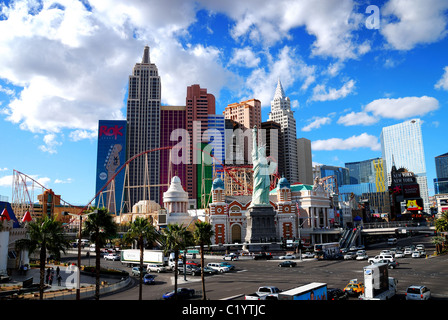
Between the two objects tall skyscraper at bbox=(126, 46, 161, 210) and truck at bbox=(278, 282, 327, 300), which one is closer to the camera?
truck at bbox=(278, 282, 327, 300)

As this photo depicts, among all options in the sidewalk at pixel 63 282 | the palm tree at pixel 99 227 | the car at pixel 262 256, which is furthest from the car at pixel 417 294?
the car at pixel 262 256

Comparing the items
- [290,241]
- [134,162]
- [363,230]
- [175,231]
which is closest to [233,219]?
[290,241]

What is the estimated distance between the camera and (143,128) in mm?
182750

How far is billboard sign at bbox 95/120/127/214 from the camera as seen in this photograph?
567 ft

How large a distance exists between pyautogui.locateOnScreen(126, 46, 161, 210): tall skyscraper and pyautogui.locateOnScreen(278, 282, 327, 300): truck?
158m

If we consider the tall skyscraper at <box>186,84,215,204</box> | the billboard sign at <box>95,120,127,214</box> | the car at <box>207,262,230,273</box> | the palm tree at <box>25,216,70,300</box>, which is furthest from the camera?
the tall skyscraper at <box>186,84,215,204</box>

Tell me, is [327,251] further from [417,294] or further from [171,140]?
[171,140]

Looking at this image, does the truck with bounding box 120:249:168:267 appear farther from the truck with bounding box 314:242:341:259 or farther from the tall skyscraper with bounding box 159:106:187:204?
the tall skyscraper with bounding box 159:106:187:204

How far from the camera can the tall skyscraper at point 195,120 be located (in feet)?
588

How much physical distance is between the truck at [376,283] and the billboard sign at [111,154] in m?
156

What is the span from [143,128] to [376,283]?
164804 millimetres

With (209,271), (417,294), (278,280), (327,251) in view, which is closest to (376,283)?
(417,294)

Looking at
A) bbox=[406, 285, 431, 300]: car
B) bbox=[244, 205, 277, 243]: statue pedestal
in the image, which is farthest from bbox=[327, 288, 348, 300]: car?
bbox=[244, 205, 277, 243]: statue pedestal
